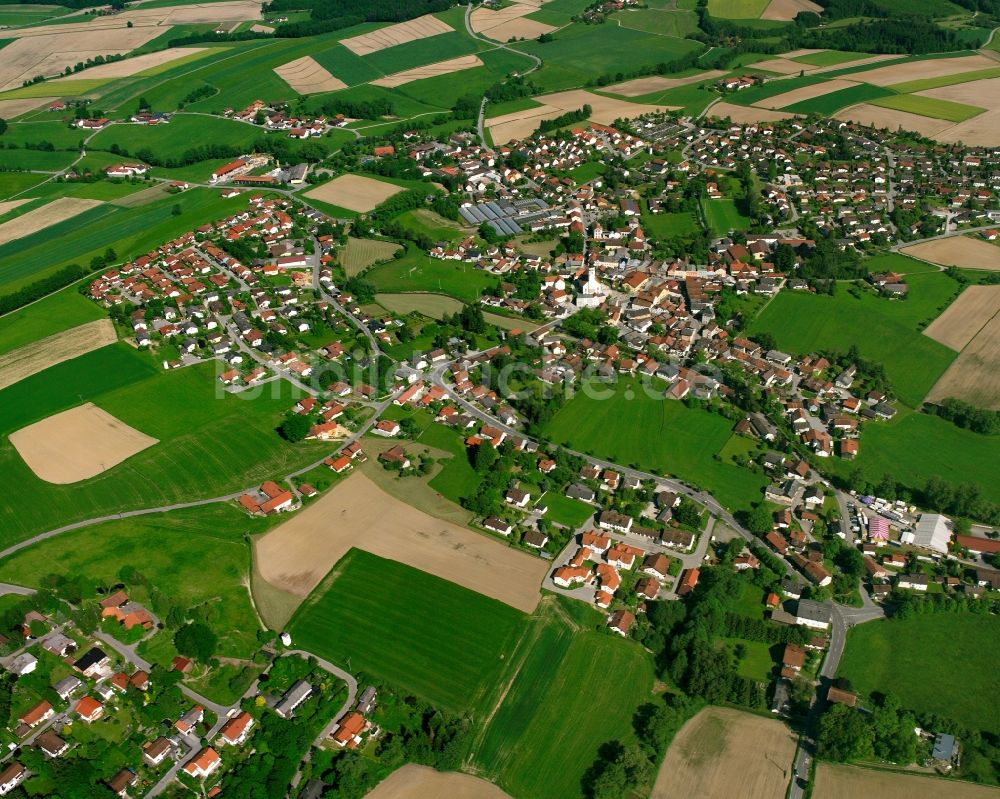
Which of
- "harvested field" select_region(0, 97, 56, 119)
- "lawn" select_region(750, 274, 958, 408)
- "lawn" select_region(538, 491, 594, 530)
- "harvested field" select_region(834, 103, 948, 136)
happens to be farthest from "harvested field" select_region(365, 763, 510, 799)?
"harvested field" select_region(0, 97, 56, 119)

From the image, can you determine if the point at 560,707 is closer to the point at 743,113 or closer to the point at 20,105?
the point at 743,113

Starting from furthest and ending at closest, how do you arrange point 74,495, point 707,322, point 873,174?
point 873,174 → point 707,322 → point 74,495

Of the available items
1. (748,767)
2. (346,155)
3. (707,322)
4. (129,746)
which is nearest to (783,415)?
(707,322)

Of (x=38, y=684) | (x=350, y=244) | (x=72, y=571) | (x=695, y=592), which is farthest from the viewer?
(x=350, y=244)

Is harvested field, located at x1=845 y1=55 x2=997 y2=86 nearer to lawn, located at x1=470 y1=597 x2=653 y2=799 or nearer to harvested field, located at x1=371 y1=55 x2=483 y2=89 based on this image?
harvested field, located at x1=371 y1=55 x2=483 y2=89

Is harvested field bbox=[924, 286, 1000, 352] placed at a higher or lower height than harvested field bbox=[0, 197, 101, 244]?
lower

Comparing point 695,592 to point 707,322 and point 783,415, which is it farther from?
point 707,322
